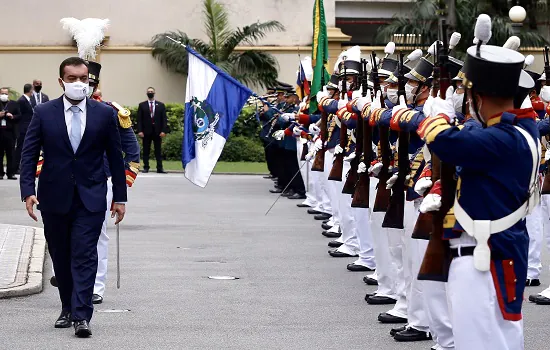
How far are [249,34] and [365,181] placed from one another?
86.2 ft

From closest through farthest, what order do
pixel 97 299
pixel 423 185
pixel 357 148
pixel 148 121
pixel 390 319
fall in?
pixel 423 185 → pixel 390 319 → pixel 97 299 → pixel 357 148 → pixel 148 121

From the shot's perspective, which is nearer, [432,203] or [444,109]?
[444,109]

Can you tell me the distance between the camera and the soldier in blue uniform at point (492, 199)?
218 inches

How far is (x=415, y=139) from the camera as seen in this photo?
877 cm

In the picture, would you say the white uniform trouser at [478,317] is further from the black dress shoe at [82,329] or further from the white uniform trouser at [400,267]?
the black dress shoe at [82,329]

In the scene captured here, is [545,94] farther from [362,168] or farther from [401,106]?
[401,106]

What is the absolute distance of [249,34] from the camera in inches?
1438

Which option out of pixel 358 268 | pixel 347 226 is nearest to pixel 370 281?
pixel 358 268

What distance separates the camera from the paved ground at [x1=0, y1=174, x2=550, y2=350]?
8.66 m

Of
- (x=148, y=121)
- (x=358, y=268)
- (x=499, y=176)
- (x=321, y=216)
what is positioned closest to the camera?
(x=499, y=176)

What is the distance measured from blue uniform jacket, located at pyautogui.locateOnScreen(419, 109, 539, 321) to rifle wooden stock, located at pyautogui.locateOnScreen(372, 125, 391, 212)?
3844 millimetres

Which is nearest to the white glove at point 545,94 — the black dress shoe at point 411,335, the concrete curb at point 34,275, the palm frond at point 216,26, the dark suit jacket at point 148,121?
the black dress shoe at point 411,335

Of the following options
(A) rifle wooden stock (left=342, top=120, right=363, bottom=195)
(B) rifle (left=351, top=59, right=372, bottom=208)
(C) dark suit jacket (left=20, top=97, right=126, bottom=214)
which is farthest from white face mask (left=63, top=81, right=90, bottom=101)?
(A) rifle wooden stock (left=342, top=120, right=363, bottom=195)

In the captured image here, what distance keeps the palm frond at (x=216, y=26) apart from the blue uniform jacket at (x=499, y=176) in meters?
30.5
